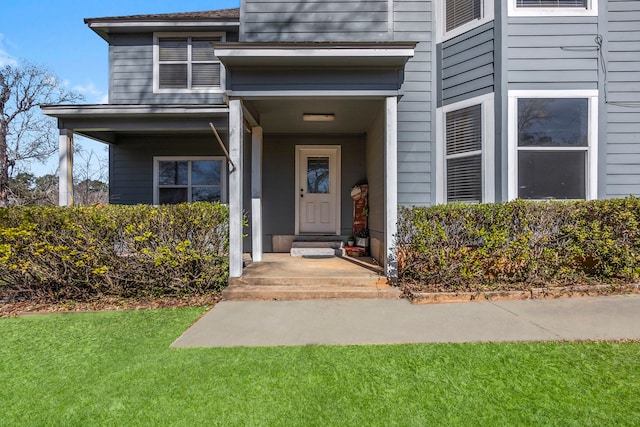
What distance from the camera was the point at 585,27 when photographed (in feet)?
16.6

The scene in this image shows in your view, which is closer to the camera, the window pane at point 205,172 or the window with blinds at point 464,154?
the window with blinds at point 464,154

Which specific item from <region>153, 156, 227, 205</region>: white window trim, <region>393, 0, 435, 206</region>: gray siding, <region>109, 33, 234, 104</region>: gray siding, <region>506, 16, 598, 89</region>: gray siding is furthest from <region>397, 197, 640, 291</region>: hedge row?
<region>109, 33, 234, 104</region>: gray siding

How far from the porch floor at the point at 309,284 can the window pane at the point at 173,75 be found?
5505 millimetres

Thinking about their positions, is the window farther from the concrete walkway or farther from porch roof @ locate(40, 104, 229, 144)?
the concrete walkway

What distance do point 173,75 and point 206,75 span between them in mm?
809

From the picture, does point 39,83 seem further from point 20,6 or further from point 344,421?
point 344,421

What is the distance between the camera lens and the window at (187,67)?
822cm

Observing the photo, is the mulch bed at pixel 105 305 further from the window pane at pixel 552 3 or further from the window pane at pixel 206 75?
the window pane at pixel 552 3

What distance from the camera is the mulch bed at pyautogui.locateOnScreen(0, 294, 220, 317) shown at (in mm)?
4328

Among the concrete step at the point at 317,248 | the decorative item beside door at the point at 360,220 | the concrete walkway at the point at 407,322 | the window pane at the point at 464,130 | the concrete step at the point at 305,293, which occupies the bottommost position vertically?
the concrete walkway at the point at 407,322

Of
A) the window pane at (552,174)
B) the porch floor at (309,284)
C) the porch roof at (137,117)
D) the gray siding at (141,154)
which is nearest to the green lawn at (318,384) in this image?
the porch floor at (309,284)

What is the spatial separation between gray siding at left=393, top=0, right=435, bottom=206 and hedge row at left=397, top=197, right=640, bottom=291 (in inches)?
46.9

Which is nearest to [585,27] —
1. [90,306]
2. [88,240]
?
[88,240]

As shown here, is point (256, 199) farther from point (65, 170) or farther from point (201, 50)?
point (201, 50)
